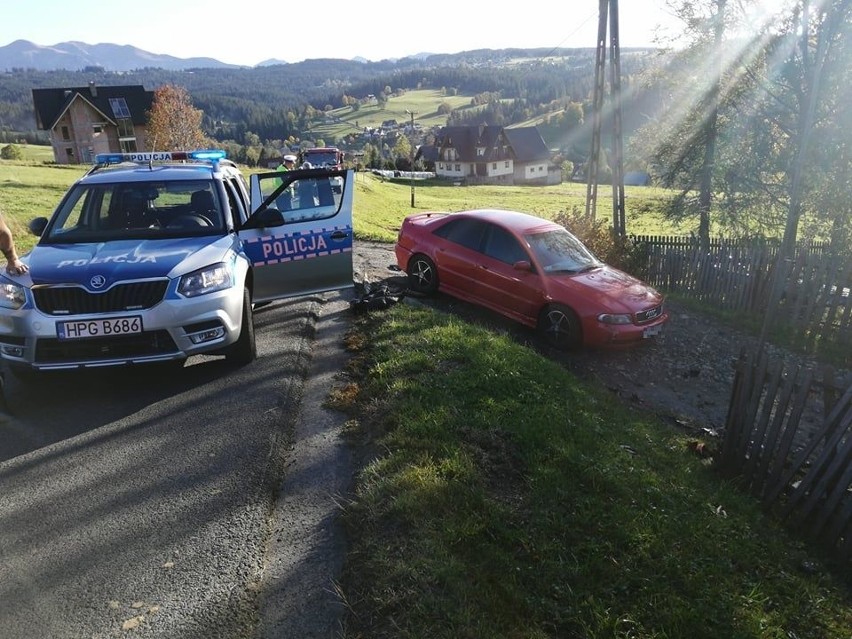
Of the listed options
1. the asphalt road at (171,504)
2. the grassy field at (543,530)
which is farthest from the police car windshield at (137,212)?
the grassy field at (543,530)

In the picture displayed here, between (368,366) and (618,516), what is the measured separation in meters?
3.06

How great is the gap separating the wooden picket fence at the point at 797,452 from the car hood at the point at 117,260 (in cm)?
487

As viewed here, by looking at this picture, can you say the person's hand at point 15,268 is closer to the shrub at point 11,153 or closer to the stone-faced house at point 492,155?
the shrub at point 11,153

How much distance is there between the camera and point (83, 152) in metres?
66.9

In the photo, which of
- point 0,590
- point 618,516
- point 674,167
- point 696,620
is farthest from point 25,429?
point 674,167

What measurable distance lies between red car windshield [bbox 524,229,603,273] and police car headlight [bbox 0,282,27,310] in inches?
239

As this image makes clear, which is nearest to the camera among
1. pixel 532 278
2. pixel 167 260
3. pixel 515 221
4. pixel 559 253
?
pixel 167 260

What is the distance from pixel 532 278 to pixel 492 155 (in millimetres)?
86244

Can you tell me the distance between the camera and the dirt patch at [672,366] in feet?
23.1

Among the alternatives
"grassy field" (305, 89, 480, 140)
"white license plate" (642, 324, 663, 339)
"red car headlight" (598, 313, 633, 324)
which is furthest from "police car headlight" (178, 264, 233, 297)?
"grassy field" (305, 89, 480, 140)

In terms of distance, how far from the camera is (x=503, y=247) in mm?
8719

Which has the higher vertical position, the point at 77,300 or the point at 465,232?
the point at 77,300

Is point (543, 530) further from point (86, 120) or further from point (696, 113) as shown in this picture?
point (86, 120)

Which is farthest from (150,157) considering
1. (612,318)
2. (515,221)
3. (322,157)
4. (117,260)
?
(322,157)
